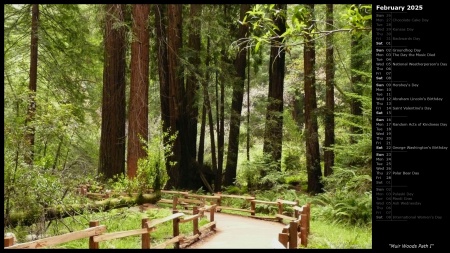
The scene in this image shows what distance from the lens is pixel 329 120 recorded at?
59.2ft

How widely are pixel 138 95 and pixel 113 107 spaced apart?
6.62 feet

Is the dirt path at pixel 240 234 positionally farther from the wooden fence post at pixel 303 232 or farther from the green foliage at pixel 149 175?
the green foliage at pixel 149 175

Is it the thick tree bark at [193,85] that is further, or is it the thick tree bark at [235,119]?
the thick tree bark at [235,119]

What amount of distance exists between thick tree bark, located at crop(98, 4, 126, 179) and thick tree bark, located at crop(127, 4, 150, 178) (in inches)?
56.8

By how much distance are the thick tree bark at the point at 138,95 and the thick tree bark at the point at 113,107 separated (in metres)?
1.44

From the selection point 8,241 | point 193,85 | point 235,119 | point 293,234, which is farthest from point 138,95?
point 8,241

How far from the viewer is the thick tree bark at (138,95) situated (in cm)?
1408

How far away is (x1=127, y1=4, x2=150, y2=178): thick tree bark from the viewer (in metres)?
14.1

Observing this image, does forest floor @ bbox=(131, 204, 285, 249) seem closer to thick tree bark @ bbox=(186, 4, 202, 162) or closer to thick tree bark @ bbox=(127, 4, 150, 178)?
thick tree bark @ bbox=(127, 4, 150, 178)

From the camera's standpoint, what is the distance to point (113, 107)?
1578 centimetres

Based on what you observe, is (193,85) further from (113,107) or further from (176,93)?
(113,107)

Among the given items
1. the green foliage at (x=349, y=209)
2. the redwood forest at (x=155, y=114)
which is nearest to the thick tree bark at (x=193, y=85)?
the redwood forest at (x=155, y=114)
